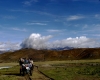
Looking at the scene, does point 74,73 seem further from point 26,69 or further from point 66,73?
point 26,69

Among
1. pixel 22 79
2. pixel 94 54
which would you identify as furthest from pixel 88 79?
pixel 94 54

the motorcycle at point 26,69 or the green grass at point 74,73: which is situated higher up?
the motorcycle at point 26,69

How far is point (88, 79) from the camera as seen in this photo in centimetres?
2772

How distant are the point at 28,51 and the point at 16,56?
12.6 m

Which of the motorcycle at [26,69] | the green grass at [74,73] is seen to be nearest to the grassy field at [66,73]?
the green grass at [74,73]

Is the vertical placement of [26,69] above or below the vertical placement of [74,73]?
above

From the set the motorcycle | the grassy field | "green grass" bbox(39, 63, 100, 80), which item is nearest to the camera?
"green grass" bbox(39, 63, 100, 80)

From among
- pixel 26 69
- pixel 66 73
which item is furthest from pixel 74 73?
pixel 26 69

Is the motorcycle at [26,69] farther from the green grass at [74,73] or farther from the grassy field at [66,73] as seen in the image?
the green grass at [74,73]

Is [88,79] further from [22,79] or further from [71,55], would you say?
[71,55]

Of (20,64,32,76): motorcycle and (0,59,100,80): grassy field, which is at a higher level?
(20,64,32,76): motorcycle

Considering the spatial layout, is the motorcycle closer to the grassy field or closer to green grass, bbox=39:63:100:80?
the grassy field

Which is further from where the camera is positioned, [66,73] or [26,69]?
[66,73]

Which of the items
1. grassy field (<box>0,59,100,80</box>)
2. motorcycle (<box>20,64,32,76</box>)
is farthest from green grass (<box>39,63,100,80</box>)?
motorcycle (<box>20,64,32,76</box>)
